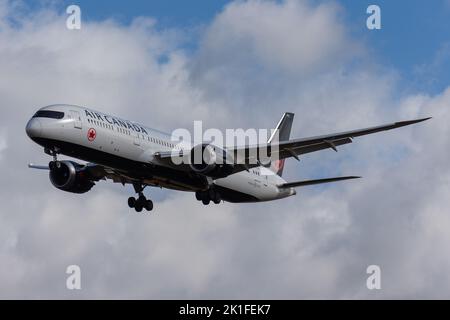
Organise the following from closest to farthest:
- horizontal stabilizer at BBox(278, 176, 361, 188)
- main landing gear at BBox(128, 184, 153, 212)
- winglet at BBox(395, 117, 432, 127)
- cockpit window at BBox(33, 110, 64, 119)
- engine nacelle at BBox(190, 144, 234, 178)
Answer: winglet at BBox(395, 117, 432, 127) → cockpit window at BBox(33, 110, 64, 119) → engine nacelle at BBox(190, 144, 234, 178) → horizontal stabilizer at BBox(278, 176, 361, 188) → main landing gear at BBox(128, 184, 153, 212)

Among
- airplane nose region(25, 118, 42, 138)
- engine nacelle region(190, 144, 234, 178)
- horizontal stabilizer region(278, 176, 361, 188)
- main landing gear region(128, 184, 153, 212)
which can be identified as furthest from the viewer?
main landing gear region(128, 184, 153, 212)

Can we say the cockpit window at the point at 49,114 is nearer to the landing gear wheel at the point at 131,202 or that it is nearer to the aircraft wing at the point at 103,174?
the aircraft wing at the point at 103,174

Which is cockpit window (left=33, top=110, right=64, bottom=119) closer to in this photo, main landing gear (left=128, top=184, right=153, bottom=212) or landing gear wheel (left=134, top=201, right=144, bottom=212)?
main landing gear (left=128, top=184, right=153, bottom=212)

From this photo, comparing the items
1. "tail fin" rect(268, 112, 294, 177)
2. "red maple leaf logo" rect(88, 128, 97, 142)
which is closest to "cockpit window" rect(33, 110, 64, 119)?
"red maple leaf logo" rect(88, 128, 97, 142)

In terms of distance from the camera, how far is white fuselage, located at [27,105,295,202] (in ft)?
170

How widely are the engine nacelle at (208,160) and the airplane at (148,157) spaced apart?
0.20 feet

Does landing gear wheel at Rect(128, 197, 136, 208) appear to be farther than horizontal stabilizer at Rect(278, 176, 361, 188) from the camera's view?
Yes

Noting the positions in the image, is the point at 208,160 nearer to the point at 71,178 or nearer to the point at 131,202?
the point at 131,202

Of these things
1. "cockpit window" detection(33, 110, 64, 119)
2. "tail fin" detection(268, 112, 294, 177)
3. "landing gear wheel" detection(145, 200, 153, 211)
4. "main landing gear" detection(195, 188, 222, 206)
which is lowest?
"main landing gear" detection(195, 188, 222, 206)

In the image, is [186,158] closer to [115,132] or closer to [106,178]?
[115,132]

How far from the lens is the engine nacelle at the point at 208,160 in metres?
55.6

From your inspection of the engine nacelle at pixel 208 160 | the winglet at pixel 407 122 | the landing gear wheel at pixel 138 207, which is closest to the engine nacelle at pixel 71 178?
the landing gear wheel at pixel 138 207
